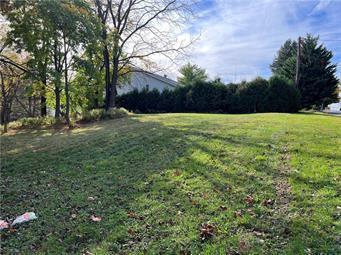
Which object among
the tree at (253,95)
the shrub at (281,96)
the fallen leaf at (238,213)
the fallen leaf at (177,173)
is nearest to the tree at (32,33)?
the fallen leaf at (177,173)

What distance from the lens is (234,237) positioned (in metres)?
3.12

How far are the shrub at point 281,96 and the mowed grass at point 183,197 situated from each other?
10.8 meters

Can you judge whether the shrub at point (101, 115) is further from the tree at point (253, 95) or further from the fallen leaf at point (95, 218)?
the fallen leaf at point (95, 218)

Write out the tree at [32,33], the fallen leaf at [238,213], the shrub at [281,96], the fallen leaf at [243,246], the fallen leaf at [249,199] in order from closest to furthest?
the fallen leaf at [243,246] → the fallen leaf at [238,213] → the fallen leaf at [249,199] → the tree at [32,33] → the shrub at [281,96]

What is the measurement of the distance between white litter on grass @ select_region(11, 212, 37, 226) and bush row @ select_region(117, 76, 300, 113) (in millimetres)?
16067

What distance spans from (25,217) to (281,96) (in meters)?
16.5

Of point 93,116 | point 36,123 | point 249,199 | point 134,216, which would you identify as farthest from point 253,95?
point 134,216

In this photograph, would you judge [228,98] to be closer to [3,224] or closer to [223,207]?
[223,207]

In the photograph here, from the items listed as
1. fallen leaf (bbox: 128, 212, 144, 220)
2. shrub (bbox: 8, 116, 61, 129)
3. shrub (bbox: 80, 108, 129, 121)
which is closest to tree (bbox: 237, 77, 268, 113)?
shrub (bbox: 80, 108, 129, 121)

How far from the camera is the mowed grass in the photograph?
3137 millimetres

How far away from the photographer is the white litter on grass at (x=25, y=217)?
151 inches

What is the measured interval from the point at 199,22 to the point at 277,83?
19.7 feet

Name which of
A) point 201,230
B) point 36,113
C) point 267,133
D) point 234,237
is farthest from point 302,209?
point 36,113

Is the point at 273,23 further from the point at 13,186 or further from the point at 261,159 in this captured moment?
the point at 13,186
